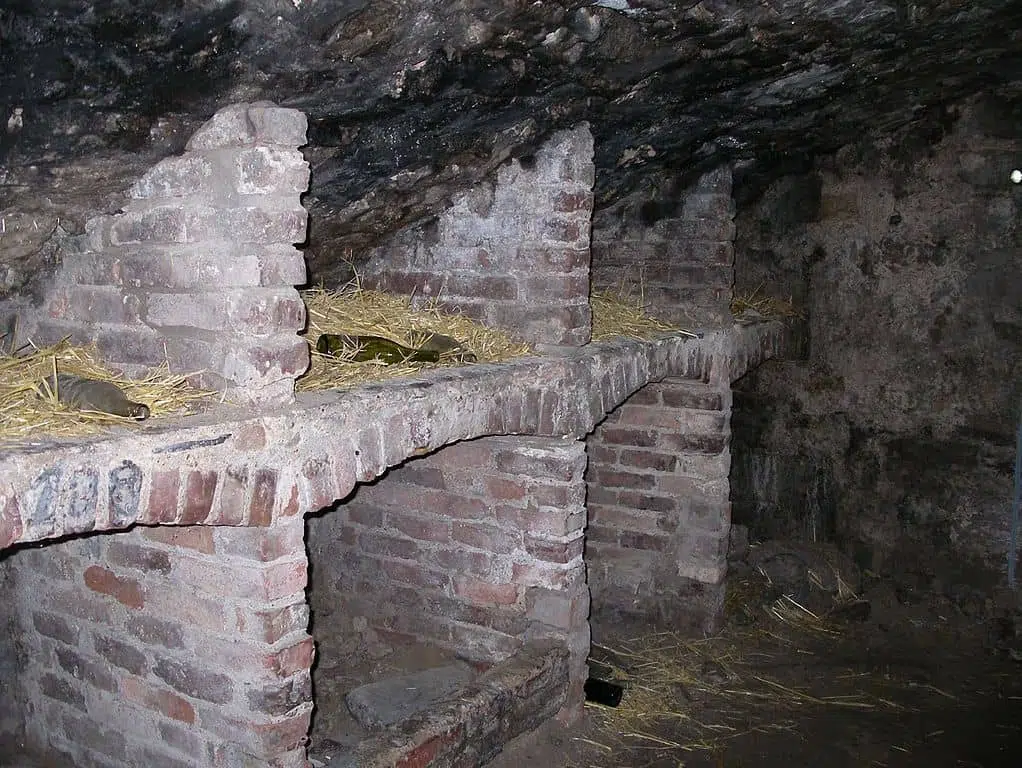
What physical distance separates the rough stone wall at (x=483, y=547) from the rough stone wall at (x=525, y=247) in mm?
563

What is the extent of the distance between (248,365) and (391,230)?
166 centimetres

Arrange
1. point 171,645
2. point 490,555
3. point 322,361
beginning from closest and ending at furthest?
point 171,645, point 322,361, point 490,555

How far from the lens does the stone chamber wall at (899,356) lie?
19.5 feet

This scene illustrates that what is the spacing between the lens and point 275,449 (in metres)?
2.80

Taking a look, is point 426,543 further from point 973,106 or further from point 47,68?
point 973,106

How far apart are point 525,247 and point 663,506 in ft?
7.11

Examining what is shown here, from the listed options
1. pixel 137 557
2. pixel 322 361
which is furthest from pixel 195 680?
pixel 322 361

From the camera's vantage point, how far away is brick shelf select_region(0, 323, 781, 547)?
2309 mm

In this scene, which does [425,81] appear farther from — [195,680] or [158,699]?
[158,699]

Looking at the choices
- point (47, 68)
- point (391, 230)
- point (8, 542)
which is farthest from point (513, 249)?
point (8, 542)

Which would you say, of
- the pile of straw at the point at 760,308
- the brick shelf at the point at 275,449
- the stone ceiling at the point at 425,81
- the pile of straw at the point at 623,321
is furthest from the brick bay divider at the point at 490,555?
the pile of straw at the point at 760,308

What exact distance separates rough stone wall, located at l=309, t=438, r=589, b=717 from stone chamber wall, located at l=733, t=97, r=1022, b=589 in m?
2.86

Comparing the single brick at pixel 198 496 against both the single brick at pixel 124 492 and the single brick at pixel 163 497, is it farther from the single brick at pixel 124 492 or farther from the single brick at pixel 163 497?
the single brick at pixel 124 492

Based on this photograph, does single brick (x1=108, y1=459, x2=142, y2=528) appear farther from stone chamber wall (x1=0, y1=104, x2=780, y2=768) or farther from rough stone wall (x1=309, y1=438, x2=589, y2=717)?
rough stone wall (x1=309, y1=438, x2=589, y2=717)
